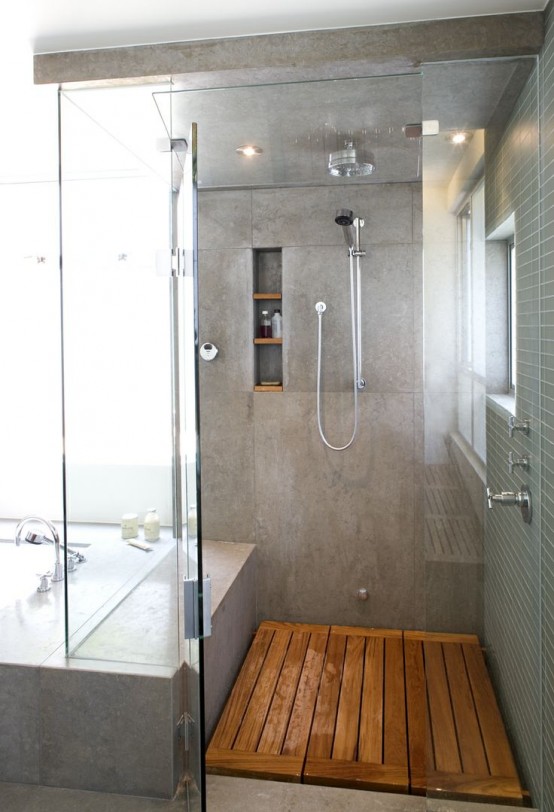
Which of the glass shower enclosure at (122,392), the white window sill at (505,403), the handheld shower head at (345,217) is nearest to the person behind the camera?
the white window sill at (505,403)

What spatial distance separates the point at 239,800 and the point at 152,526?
3.25ft

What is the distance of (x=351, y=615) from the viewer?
11.3 ft

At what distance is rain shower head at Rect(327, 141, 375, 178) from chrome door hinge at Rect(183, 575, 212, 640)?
1.84 meters

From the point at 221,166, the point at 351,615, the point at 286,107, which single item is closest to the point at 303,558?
the point at 351,615

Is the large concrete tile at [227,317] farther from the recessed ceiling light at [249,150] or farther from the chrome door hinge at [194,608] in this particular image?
the chrome door hinge at [194,608]

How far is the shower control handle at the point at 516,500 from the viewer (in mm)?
1944

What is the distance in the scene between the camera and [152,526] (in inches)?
88.0

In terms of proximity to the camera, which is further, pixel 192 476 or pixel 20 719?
pixel 20 719

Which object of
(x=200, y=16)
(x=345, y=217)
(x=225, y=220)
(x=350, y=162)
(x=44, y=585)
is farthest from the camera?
(x=225, y=220)

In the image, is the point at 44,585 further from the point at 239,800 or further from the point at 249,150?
the point at 249,150

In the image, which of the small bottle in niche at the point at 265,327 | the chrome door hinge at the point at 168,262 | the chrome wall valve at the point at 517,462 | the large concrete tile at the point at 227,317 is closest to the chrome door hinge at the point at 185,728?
the chrome wall valve at the point at 517,462

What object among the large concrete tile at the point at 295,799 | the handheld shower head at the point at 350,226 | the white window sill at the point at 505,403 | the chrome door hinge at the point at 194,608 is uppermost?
the handheld shower head at the point at 350,226

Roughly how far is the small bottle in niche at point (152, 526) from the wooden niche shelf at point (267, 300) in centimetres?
132

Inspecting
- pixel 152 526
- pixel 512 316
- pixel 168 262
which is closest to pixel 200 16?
pixel 168 262
